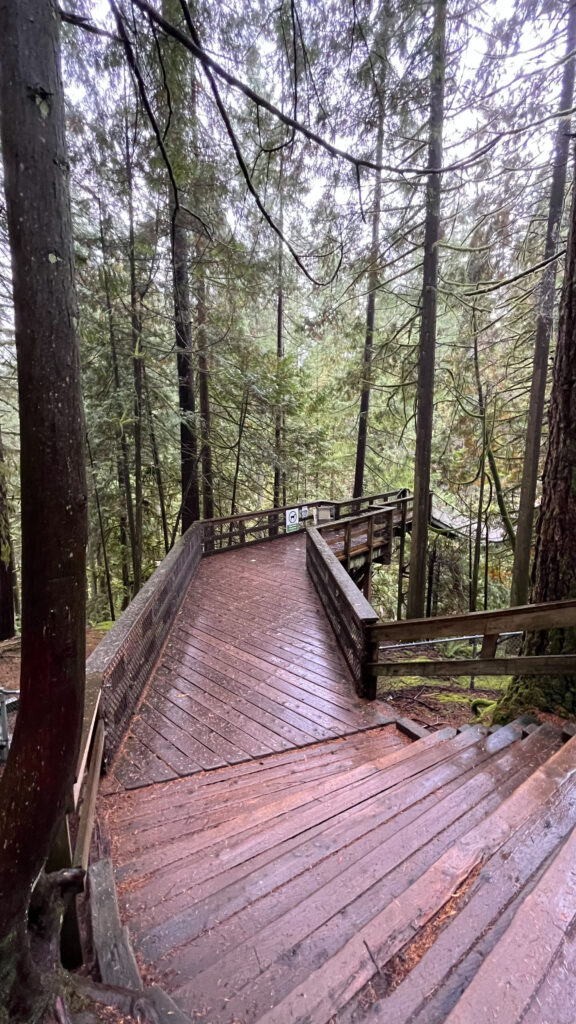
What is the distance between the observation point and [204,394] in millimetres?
10812

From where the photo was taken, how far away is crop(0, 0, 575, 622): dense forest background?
3381mm

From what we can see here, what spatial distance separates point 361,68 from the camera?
11.7ft

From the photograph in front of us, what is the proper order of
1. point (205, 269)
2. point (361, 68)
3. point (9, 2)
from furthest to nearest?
1. point (205, 269)
2. point (361, 68)
3. point (9, 2)

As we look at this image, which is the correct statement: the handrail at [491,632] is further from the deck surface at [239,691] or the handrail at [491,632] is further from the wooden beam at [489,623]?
the deck surface at [239,691]

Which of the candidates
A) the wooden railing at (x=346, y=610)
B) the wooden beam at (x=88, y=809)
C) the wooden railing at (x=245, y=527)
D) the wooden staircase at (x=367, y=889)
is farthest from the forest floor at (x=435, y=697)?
the wooden railing at (x=245, y=527)

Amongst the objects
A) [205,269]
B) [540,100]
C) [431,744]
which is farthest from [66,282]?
[205,269]

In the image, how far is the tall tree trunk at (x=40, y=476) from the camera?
1132mm

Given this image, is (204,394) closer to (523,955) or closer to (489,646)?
(489,646)

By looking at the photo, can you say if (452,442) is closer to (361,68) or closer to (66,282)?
(361,68)

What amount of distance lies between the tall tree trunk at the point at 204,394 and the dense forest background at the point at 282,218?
0.19ft

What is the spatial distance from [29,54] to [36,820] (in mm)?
2086

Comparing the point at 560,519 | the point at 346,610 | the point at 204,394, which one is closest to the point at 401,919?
the point at 560,519

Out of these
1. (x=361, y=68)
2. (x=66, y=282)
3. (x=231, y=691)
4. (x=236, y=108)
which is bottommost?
(x=231, y=691)

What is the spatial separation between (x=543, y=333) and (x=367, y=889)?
8038mm
